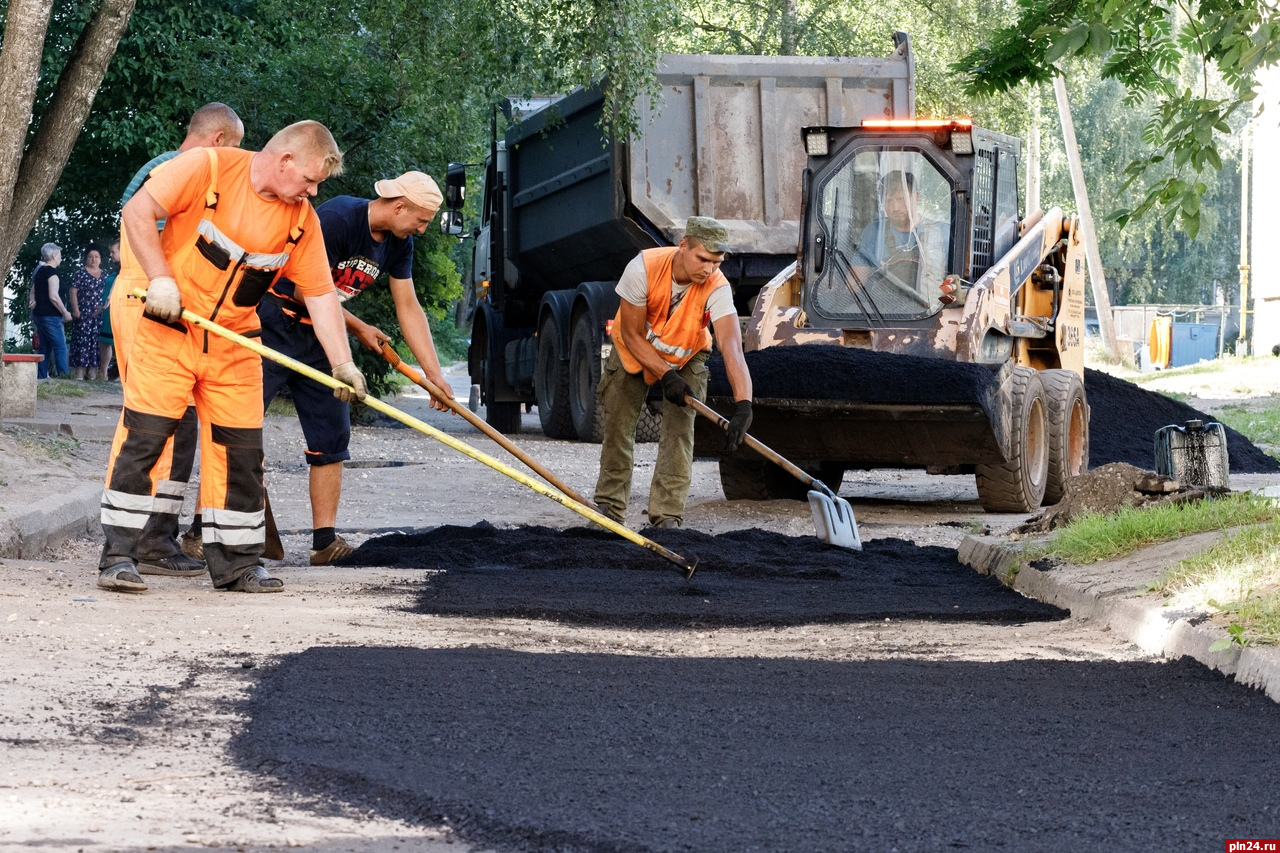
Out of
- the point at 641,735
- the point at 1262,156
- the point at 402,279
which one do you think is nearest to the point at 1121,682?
the point at 641,735

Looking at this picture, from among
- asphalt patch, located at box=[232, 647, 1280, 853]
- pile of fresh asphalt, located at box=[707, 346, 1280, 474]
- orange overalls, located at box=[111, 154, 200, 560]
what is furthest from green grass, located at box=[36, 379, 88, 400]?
asphalt patch, located at box=[232, 647, 1280, 853]

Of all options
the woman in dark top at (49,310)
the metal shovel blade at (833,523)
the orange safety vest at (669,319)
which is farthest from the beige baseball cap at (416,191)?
the woman in dark top at (49,310)

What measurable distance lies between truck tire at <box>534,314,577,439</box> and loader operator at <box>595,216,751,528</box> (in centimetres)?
660

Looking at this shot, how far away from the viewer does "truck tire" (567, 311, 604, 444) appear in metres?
14.4

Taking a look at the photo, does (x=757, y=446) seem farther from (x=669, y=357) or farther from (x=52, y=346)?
(x=52, y=346)

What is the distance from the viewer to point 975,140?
10.3 meters

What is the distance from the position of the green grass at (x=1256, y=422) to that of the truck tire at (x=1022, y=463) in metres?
5.53

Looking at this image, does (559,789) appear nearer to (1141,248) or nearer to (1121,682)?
(1121,682)

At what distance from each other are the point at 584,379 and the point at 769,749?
36.7 ft

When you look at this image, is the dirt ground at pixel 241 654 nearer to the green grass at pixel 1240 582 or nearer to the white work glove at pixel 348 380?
the green grass at pixel 1240 582

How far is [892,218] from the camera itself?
10.6 meters

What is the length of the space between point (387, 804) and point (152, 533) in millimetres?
3776

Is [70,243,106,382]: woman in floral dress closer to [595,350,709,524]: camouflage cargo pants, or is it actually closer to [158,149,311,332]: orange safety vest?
[595,350,709,524]: camouflage cargo pants

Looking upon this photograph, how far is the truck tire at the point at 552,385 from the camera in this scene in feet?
50.7
